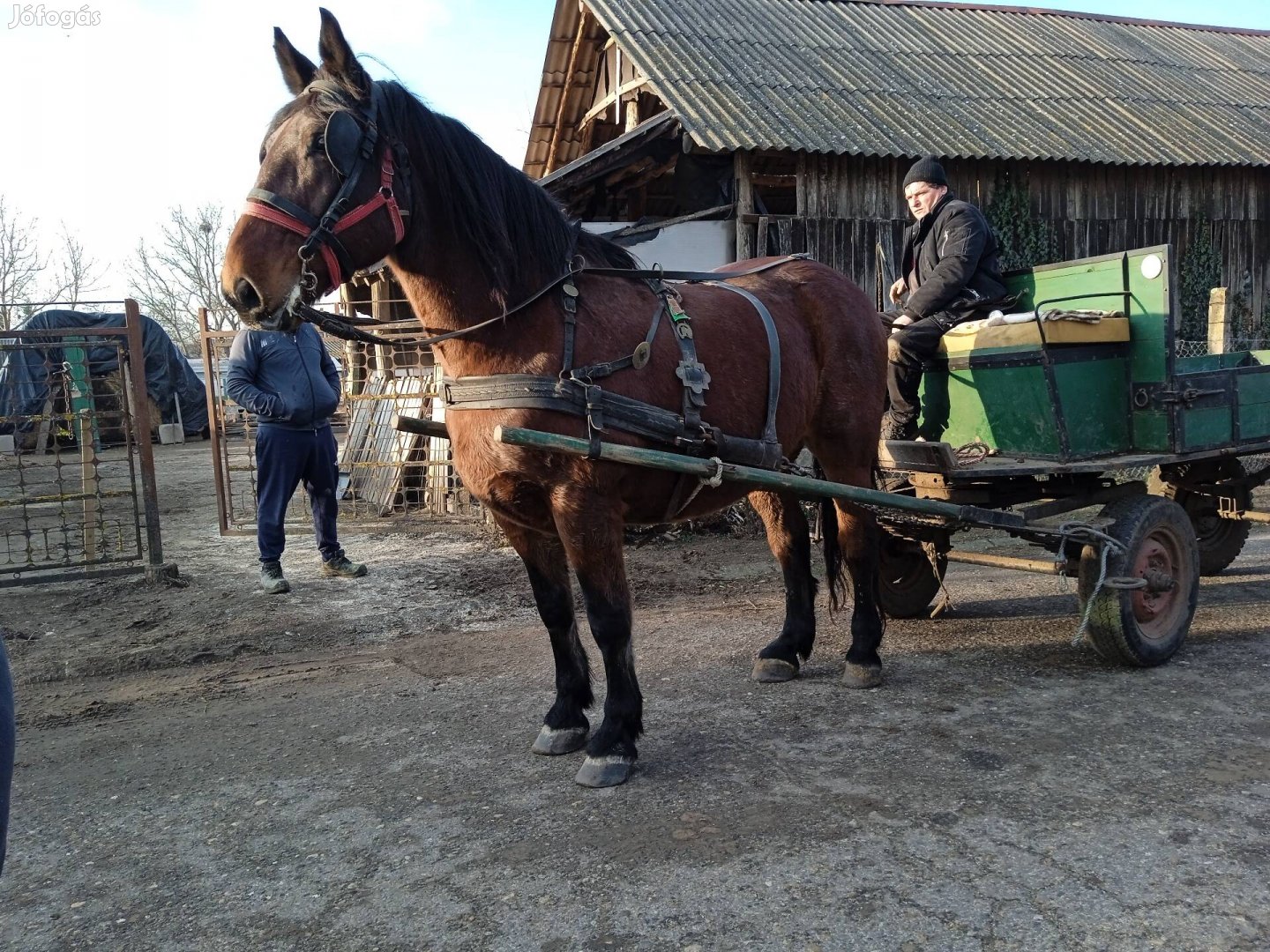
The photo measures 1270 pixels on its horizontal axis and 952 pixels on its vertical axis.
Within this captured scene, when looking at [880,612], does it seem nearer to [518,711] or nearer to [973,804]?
[973,804]

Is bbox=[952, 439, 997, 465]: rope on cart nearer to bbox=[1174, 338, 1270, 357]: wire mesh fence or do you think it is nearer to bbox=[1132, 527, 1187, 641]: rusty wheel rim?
bbox=[1132, 527, 1187, 641]: rusty wheel rim

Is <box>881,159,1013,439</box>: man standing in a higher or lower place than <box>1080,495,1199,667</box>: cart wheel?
higher

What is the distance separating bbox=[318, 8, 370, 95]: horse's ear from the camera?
2.78 meters

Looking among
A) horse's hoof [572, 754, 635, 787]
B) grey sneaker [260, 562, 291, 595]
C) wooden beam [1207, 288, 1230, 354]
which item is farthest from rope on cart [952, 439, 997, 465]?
wooden beam [1207, 288, 1230, 354]

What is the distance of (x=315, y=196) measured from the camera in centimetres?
281

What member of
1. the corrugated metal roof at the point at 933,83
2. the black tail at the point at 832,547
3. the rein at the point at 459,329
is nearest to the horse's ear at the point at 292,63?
the rein at the point at 459,329

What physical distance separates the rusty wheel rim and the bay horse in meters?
1.83

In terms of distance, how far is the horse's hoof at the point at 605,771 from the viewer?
3189 mm

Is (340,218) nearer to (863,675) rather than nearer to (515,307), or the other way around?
(515,307)

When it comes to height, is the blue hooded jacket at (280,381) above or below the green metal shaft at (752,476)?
above

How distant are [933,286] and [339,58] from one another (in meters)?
2.99

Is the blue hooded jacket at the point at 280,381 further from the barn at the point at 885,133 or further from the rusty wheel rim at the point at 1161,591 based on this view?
the rusty wheel rim at the point at 1161,591

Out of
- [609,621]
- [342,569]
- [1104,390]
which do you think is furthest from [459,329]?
[342,569]

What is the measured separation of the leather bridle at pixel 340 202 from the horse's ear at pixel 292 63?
0.08 metres
